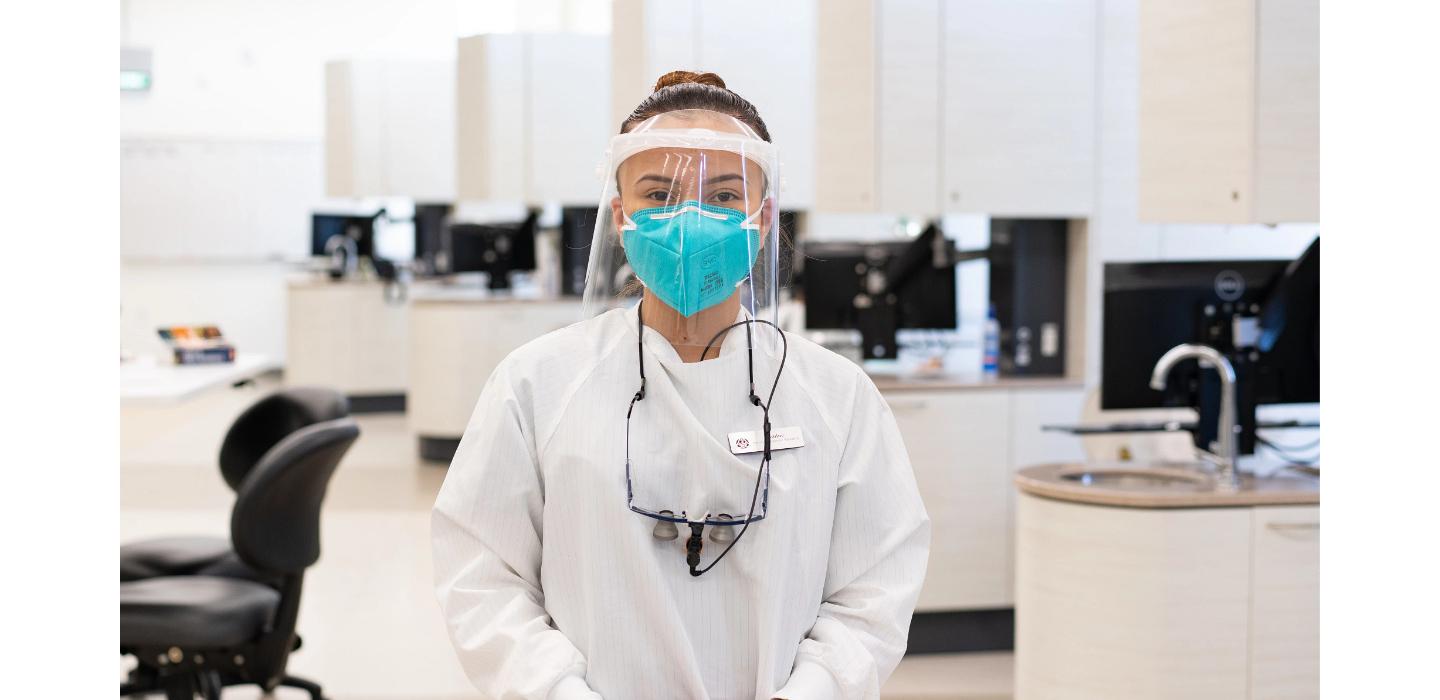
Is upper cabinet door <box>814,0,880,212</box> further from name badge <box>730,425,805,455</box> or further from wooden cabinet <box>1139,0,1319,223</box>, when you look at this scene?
name badge <box>730,425,805,455</box>

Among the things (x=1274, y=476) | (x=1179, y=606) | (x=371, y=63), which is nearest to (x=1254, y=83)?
(x=1274, y=476)

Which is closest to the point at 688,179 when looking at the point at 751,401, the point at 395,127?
the point at 751,401

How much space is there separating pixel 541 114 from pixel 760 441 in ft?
19.3

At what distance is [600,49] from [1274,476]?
4791 mm

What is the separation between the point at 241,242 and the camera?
11336mm

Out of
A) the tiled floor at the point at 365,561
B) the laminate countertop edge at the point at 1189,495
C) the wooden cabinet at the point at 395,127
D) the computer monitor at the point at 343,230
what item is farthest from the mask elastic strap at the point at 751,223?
the computer monitor at the point at 343,230

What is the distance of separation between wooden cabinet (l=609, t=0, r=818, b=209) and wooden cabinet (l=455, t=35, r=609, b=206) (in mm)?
1417

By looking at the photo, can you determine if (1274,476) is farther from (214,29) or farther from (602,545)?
(214,29)

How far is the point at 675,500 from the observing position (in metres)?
1.64

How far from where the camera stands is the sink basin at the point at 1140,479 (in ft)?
11.0

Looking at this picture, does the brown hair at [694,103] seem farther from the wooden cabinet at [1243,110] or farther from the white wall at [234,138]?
the white wall at [234,138]

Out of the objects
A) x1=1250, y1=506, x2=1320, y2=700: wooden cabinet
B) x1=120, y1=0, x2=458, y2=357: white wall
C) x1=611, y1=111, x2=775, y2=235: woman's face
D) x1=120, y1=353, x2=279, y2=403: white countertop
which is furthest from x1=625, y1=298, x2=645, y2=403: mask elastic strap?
x1=120, y1=0, x2=458, y2=357: white wall
